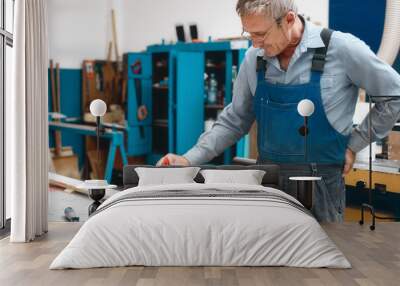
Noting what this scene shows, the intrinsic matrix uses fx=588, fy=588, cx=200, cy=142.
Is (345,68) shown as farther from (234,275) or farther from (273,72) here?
(234,275)

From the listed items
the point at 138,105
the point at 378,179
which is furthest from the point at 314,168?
the point at 138,105

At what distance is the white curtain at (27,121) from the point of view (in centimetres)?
446

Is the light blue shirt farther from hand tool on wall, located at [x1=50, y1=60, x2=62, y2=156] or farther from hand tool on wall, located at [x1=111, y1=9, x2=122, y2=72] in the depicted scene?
hand tool on wall, located at [x1=50, y1=60, x2=62, y2=156]

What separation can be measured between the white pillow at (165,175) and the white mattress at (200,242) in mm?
1211

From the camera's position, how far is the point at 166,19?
693 centimetres

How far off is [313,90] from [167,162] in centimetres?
158

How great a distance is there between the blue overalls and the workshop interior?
1.4 inches

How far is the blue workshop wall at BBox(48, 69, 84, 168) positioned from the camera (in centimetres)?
782

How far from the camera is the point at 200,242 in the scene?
11.7 feet

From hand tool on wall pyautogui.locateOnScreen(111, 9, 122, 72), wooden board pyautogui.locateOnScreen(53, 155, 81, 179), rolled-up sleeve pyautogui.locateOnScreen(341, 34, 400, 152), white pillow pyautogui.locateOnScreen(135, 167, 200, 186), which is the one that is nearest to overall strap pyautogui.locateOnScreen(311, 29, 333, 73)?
rolled-up sleeve pyautogui.locateOnScreen(341, 34, 400, 152)

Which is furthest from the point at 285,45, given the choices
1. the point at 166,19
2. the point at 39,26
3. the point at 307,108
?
the point at 166,19

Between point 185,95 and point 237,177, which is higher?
point 185,95

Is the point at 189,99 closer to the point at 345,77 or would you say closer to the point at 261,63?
the point at 261,63

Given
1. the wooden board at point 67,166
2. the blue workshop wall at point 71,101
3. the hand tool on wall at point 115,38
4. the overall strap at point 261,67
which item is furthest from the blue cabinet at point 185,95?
the overall strap at point 261,67
